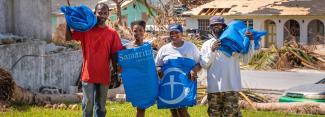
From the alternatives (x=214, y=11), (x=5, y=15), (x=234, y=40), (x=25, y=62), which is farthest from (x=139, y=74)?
(x=214, y=11)

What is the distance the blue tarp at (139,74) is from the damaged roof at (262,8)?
1195 inches

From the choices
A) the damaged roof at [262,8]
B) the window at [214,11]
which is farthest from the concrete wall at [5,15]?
the window at [214,11]

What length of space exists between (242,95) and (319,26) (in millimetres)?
26704

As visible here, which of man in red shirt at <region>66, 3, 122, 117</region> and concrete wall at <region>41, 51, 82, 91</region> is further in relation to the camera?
concrete wall at <region>41, 51, 82, 91</region>

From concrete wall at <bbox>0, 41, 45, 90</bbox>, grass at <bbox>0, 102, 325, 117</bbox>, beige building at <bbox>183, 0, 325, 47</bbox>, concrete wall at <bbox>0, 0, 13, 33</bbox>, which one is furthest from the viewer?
beige building at <bbox>183, 0, 325, 47</bbox>

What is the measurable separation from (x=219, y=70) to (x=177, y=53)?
0.55 metres

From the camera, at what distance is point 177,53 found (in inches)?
287

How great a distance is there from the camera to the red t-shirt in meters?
7.01

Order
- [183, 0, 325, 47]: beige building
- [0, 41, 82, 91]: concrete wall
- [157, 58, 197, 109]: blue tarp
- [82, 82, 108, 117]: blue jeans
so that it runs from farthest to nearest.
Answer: [183, 0, 325, 47]: beige building → [0, 41, 82, 91]: concrete wall → [157, 58, 197, 109]: blue tarp → [82, 82, 108, 117]: blue jeans

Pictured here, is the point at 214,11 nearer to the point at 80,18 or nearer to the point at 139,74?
the point at 139,74

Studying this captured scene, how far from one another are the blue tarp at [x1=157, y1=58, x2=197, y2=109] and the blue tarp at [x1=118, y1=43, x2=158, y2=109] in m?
0.13

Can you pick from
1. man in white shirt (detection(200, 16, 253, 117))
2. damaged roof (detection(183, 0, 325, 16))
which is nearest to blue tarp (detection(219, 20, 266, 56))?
man in white shirt (detection(200, 16, 253, 117))

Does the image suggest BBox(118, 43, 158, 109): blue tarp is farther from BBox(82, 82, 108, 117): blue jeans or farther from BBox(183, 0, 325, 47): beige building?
BBox(183, 0, 325, 47): beige building

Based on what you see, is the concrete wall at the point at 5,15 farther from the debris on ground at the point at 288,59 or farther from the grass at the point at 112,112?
the debris on ground at the point at 288,59
